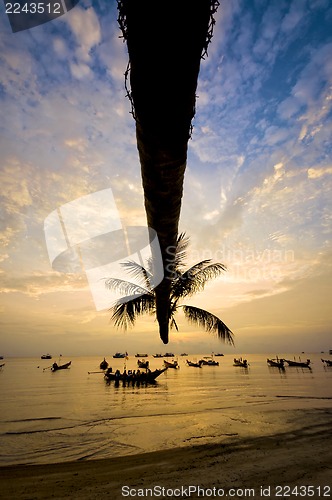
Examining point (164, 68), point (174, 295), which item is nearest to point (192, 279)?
point (174, 295)

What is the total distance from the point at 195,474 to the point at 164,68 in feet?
23.9

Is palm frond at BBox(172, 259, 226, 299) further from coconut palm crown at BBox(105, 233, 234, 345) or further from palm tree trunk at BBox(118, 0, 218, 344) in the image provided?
palm tree trunk at BBox(118, 0, 218, 344)

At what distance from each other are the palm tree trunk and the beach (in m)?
5.79

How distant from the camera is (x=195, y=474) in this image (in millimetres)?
5473

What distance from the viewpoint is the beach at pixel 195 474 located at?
461 cm

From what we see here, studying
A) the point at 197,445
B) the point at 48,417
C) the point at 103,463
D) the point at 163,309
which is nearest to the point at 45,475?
the point at 103,463

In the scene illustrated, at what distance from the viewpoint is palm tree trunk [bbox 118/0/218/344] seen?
3.90 feet

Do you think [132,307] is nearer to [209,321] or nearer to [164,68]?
[209,321]

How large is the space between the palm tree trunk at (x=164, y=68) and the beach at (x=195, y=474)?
19.0 ft

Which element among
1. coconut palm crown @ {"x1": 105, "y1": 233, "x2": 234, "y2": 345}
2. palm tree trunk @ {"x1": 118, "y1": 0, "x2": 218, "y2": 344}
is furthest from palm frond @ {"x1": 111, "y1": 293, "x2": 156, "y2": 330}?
palm tree trunk @ {"x1": 118, "y1": 0, "x2": 218, "y2": 344}

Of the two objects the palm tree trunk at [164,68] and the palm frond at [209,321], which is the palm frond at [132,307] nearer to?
the palm frond at [209,321]

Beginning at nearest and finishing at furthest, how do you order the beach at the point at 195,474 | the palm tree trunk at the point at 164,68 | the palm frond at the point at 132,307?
the palm tree trunk at the point at 164,68
the beach at the point at 195,474
the palm frond at the point at 132,307

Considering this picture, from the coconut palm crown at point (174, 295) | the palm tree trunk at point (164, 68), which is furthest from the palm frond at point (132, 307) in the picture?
the palm tree trunk at point (164, 68)

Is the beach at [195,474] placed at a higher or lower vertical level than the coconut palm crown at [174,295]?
lower
